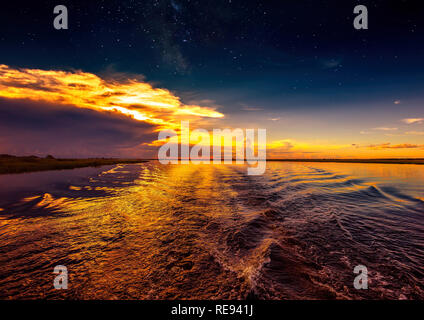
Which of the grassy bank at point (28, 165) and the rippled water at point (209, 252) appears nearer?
the rippled water at point (209, 252)

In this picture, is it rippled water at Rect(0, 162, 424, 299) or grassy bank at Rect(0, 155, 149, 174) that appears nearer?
rippled water at Rect(0, 162, 424, 299)

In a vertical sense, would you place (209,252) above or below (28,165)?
below

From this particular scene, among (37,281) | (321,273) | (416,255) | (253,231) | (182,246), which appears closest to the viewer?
(37,281)

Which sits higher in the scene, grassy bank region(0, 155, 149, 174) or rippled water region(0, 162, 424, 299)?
grassy bank region(0, 155, 149, 174)

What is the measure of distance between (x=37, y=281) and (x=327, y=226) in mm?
11590

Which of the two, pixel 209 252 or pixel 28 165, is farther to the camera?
pixel 28 165

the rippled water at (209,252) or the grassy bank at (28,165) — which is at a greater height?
the grassy bank at (28,165)
